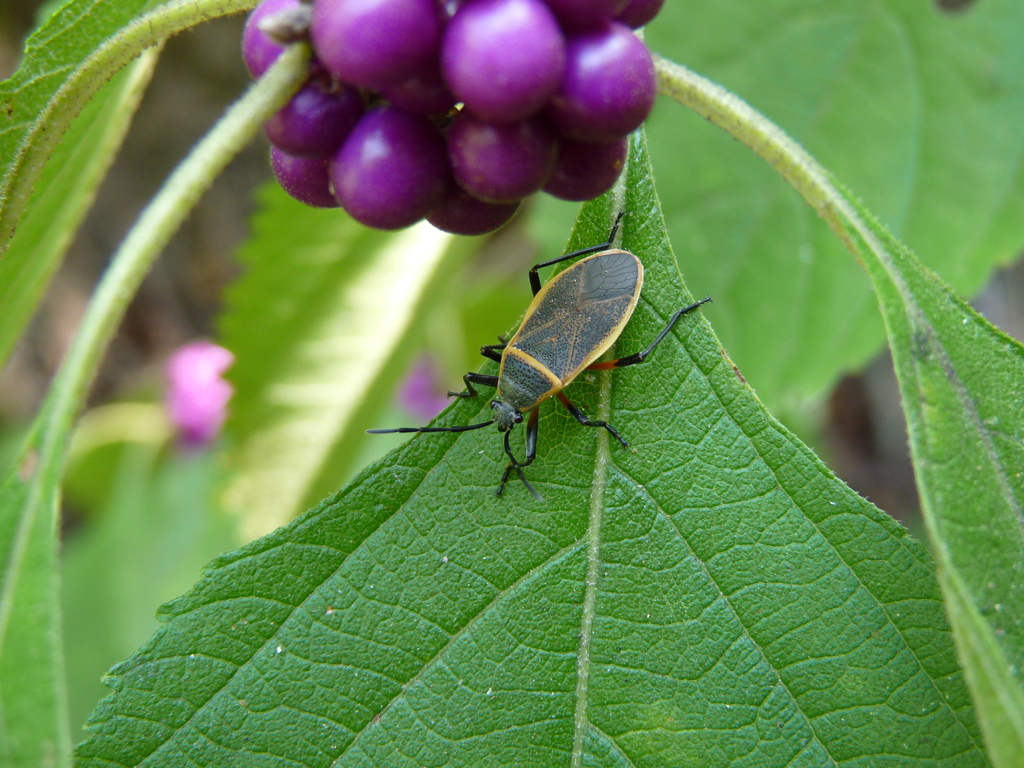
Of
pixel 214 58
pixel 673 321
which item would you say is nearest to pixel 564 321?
pixel 673 321

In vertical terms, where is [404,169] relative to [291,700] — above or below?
above

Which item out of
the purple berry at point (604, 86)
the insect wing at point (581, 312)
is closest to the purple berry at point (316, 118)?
the purple berry at point (604, 86)

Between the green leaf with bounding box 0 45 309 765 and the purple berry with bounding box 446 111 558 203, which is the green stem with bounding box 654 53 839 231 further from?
the green leaf with bounding box 0 45 309 765

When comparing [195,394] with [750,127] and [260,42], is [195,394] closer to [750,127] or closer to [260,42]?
[260,42]

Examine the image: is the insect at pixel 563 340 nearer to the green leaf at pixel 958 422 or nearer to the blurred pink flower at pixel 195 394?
the green leaf at pixel 958 422

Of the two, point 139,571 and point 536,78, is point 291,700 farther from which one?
point 139,571

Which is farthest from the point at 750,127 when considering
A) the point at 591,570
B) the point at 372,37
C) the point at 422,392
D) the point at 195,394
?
the point at 195,394
